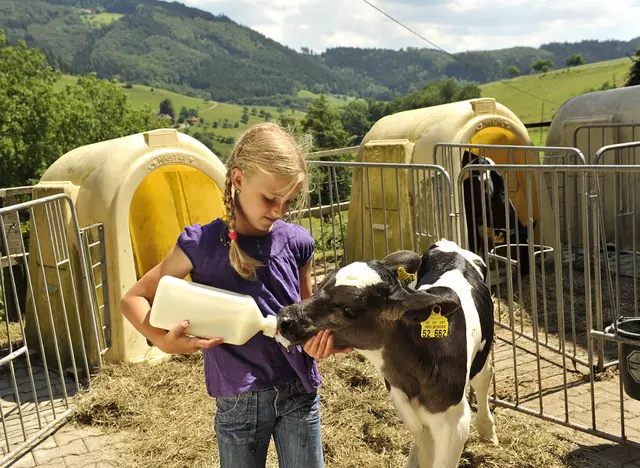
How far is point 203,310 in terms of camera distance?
6.81 ft

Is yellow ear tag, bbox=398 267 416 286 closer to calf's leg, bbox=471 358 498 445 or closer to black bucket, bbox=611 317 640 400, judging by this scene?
calf's leg, bbox=471 358 498 445

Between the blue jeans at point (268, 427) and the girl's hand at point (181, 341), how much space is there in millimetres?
244

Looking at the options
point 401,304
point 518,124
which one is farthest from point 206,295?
point 518,124

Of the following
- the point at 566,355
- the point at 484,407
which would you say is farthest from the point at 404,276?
the point at 566,355

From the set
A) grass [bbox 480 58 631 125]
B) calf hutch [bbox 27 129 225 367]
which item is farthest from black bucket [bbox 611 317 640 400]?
grass [bbox 480 58 631 125]

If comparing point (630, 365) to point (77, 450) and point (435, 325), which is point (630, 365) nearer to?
point (435, 325)

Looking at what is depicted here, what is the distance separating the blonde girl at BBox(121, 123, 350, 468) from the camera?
2.16m

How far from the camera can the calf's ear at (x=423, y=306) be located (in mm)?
2677

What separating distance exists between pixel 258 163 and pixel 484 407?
2680mm

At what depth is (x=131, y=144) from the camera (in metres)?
6.17

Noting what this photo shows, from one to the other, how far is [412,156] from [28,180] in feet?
77.6

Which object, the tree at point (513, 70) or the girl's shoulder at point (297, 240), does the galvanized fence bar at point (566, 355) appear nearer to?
the girl's shoulder at point (297, 240)

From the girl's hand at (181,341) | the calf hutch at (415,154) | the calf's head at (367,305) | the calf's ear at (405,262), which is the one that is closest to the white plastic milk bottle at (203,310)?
the girl's hand at (181,341)

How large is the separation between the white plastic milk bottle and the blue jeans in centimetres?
24
